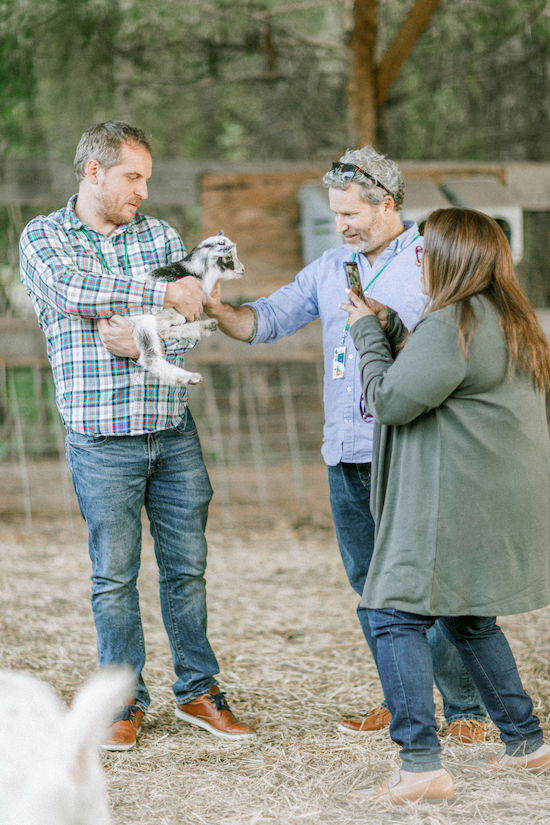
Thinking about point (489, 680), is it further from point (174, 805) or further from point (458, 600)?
point (174, 805)

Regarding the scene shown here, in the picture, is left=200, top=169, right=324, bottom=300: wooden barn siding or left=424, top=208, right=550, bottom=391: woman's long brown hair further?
left=200, top=169, right=324, bottom=300: wooden barn siding

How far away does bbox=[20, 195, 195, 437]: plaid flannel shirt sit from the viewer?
2.64 metres

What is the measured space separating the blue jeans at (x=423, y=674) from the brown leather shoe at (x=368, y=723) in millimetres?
580

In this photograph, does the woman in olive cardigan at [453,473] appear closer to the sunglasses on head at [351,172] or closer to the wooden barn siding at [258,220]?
the sunglasses on head at [351,172]

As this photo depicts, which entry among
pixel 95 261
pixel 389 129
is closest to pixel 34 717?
pixel 95 261

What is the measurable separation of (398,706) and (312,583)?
264 cm

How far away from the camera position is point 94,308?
2.64 m

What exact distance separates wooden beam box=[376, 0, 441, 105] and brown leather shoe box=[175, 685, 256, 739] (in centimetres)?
393

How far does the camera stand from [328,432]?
9.46 ft

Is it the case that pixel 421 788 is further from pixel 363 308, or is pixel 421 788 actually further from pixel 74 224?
pixel 74 224

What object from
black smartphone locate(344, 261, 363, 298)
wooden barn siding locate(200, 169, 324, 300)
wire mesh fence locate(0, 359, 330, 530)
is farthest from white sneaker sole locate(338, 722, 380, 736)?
wire mesh fence locate(0, 359, 330, 530)

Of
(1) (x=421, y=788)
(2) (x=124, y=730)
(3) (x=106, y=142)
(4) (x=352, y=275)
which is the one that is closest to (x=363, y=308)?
(4) (x=352, y=275)

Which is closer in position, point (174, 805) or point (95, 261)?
point (174, 805)

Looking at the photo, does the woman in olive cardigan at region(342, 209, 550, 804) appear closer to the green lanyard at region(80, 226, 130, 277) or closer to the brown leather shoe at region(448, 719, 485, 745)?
the brown leather shoe at region(448, 719, 485, 745)
